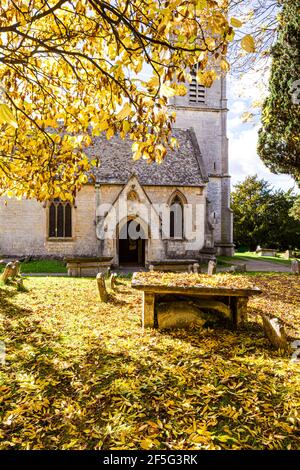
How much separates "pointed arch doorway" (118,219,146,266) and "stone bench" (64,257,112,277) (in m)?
5.35

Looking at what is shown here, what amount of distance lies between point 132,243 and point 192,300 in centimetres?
1917

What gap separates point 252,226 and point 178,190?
83.5 feet

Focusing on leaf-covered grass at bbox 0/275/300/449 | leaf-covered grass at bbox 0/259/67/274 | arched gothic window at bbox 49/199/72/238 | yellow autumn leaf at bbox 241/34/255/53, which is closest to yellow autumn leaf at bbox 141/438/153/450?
leaf-covered grass at bbox 0/275/300/449

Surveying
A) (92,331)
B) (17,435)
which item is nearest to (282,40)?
(92,331)

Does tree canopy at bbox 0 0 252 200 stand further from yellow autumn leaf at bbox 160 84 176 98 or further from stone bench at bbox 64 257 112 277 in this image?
stone bench at bbox 64 257 112 277

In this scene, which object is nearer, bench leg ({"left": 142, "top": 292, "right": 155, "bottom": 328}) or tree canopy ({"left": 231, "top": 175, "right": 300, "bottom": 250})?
bench leg ({"left": 142, "top": 292, "right": 155, "bottom": 328})

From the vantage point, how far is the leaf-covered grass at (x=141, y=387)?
3033mm

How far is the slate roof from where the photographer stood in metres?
22.1

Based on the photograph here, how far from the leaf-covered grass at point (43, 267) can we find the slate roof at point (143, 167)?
6.75 meters

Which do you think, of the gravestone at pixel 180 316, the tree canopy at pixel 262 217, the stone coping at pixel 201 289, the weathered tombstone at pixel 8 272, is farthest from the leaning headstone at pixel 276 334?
the tree canopy at pixel 262 217

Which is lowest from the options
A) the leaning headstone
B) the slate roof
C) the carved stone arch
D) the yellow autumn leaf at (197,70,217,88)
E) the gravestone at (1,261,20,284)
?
the leaning headstone

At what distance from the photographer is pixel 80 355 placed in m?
4.91

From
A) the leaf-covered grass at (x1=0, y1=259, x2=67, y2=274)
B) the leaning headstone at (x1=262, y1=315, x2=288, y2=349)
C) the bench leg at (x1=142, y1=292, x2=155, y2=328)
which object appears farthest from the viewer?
the leaf-covered grass at (x1=0, y1=259, x2=67, y2=274)
